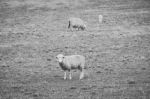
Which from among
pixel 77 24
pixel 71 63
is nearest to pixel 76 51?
pixel 71 63

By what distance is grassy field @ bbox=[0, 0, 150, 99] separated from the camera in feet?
43.5

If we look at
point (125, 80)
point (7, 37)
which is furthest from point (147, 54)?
point (7, 37)

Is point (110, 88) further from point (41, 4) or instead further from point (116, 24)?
point (41, 4)

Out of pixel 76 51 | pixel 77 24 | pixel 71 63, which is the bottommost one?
pixel 76 51

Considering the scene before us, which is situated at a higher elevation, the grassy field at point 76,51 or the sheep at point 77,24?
the sheep at point 77,24

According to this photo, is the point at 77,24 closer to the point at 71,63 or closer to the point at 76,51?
the point at 76,51

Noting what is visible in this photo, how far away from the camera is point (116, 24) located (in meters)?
30.7

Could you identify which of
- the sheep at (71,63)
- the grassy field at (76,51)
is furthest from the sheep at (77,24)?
the sheep at (71,63)

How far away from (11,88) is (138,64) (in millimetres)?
6714

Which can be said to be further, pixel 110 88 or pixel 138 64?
pixel 138 64

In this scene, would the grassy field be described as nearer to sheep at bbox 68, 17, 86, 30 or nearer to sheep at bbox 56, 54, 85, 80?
sheep at bbox 56, 54, 85, 80

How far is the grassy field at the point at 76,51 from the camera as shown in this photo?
522 inches

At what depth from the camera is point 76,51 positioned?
20891 mm

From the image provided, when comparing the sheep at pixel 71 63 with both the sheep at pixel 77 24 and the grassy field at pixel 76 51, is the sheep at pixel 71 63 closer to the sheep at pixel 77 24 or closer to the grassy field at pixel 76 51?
the grassy field at pixel 76 51
